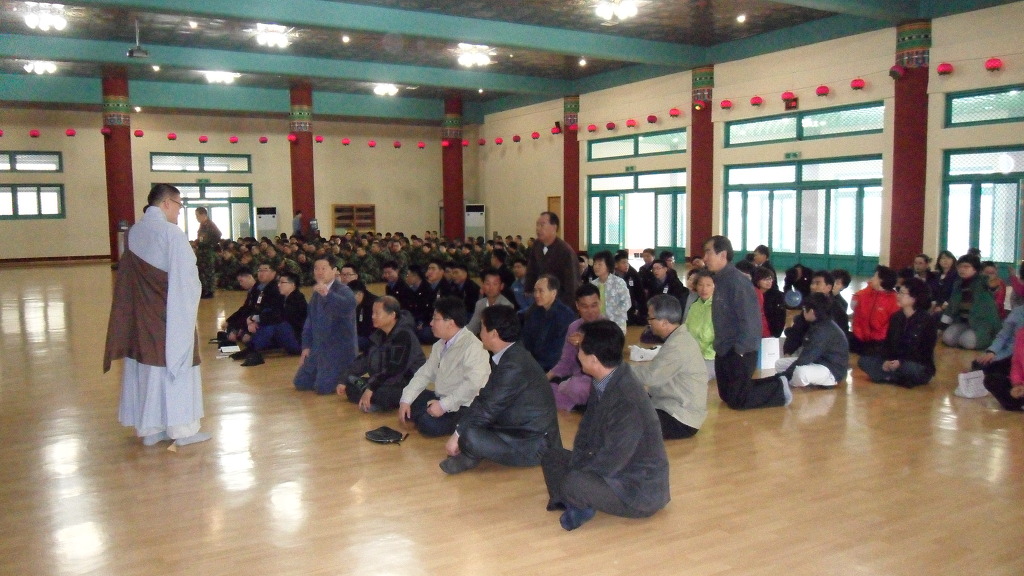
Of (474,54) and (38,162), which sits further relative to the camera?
(38,162)

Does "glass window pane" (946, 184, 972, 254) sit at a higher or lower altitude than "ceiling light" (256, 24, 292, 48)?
lower

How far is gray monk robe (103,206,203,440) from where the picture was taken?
15.1 ft

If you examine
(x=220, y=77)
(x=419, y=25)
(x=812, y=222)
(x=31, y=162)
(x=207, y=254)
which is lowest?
(x=207, y=254)

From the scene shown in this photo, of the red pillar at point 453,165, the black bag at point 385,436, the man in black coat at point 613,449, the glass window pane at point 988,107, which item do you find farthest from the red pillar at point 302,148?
the man in black coat at point 613,449

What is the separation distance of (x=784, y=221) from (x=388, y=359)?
12687mm

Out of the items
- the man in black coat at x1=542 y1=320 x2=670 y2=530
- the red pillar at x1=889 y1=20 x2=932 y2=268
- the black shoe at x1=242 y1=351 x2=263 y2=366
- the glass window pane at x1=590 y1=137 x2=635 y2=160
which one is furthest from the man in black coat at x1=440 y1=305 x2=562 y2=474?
the glass window pane at x1=590 y1=137 x2=635 y2=160

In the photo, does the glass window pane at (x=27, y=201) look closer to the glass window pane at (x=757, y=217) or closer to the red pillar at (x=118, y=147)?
the red pillar at (x=118, y=147)

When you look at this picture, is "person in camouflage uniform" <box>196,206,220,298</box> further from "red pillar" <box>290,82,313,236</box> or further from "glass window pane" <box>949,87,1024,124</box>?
"glass window pane" <box>949,87,1024,124</box>

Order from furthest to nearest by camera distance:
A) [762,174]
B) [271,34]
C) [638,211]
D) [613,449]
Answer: [638,211]
[762,174]
[271,34]
[613,449]

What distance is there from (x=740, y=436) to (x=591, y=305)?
1.55 metres

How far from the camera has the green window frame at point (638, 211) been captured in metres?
18.6

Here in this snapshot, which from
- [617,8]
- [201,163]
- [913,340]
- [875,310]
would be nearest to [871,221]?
[617,8]

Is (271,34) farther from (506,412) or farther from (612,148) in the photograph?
(506,412)

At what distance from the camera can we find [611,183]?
20281mm
